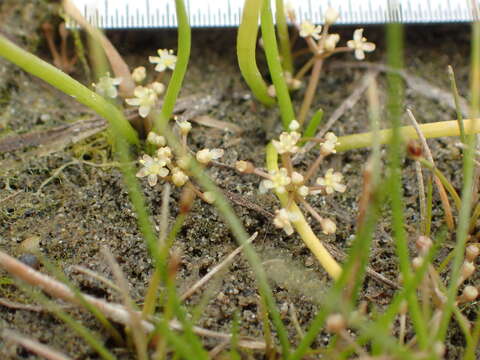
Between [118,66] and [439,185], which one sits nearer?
[439,185]

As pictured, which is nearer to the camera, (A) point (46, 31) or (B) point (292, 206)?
(B) point (292, 206)

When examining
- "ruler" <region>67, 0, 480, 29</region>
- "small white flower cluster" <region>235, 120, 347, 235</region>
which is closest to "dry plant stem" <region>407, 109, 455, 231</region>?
"small white flower cluster" <region>235, 120, 347, 235</region>

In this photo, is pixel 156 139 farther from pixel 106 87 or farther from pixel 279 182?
pixel 279 182

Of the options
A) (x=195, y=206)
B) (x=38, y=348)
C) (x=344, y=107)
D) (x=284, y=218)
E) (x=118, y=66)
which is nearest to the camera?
(x=38, y=348)

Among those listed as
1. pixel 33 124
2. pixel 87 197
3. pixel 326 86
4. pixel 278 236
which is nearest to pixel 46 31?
pixel 33 124

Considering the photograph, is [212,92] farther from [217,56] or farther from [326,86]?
[326,86]

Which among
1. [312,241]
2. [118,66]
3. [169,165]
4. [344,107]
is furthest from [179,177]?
[344,107]

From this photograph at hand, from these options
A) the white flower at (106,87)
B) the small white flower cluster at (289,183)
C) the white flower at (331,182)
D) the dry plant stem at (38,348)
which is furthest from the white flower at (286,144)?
the dry plant stem at (38,348)
